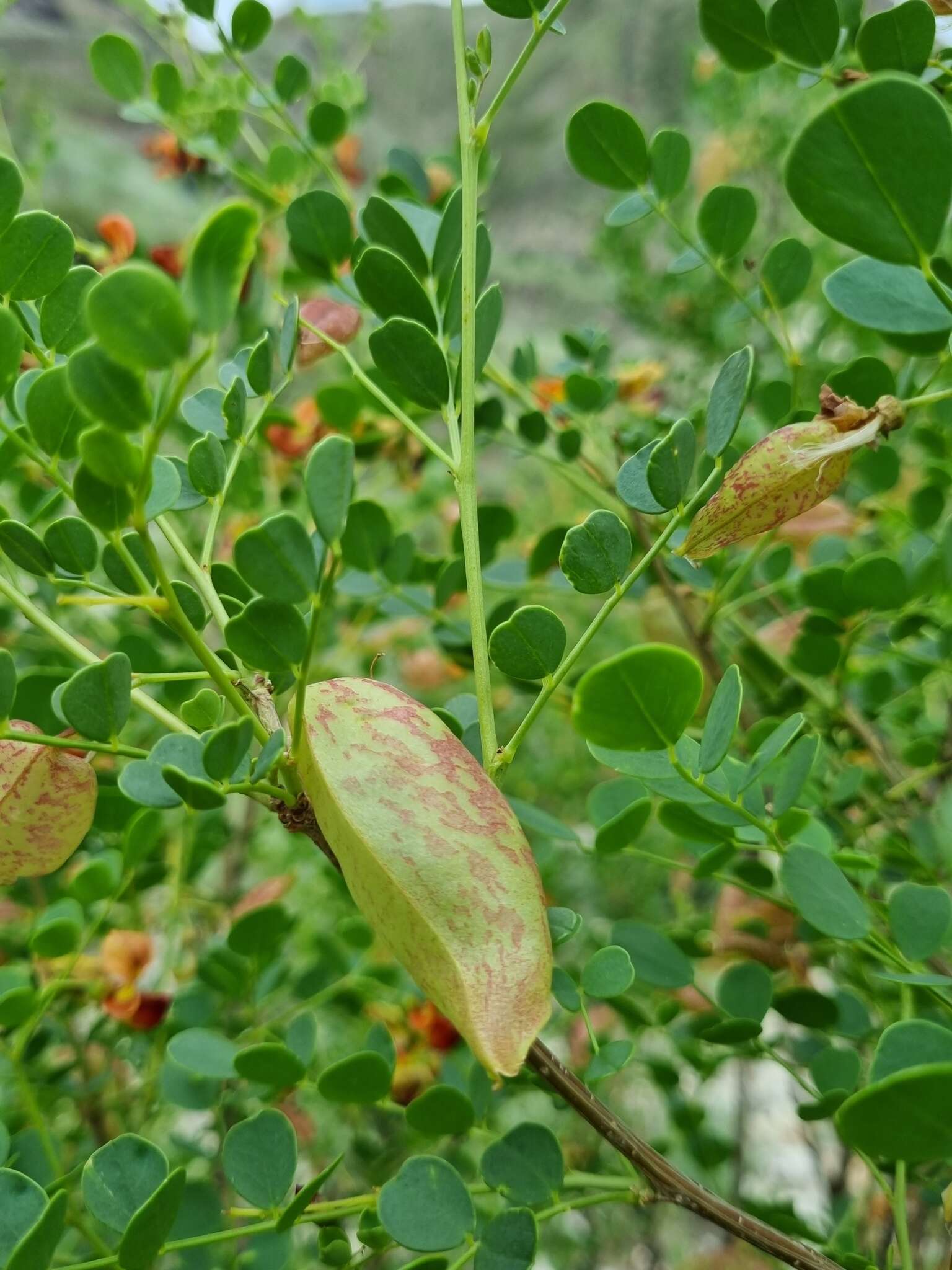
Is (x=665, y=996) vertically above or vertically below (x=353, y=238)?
below

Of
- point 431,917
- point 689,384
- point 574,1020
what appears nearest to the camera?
point 431,917

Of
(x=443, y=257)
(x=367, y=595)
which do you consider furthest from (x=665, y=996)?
(x=443, y=257)

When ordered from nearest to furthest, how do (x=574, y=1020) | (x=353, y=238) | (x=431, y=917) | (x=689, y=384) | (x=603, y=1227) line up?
(x=431, y=917) < (x=353, y=238) < (x=574, y=1020) < (x=603, y=1227) < (x=689, y=384)

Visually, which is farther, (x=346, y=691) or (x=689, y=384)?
(x=689, y=384)

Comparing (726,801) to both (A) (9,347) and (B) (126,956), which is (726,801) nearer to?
(A) (9,347)

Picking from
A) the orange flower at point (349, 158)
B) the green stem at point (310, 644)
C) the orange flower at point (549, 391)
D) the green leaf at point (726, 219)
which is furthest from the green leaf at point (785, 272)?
the orange flower at point (349, 158)

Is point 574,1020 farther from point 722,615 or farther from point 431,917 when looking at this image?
point 431,917

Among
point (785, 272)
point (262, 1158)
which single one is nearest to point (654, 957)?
point (262, 1158)

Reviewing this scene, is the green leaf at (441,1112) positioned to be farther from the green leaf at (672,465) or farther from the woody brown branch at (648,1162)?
the green leaf at (672,465)

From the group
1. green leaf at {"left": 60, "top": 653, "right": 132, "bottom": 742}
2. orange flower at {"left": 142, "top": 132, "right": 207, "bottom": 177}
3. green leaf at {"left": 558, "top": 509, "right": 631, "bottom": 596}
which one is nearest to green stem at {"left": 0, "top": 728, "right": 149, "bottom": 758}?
green leaf at {"left": 60, "top": 653, "right": 132, "bottom": 742}
